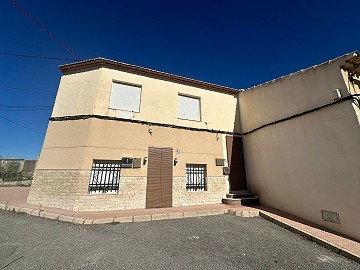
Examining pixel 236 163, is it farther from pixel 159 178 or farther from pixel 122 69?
pixel 122 69

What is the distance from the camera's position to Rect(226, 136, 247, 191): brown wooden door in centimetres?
931

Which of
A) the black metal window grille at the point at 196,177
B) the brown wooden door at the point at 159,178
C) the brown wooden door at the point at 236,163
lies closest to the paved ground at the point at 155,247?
the brown wooden door at the point at 159,178

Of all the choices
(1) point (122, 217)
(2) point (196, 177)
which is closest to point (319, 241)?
(2) point (196, 177)

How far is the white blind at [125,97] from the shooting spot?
322 inches

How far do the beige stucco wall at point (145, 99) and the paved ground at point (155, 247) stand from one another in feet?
15.3

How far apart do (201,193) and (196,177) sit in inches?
31.6

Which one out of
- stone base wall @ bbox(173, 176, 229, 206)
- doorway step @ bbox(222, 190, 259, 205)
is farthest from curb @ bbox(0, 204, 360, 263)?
stone base wall @ bbox(173, 176, 229, 206)

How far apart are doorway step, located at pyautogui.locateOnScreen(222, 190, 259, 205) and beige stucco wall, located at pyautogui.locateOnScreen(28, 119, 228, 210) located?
49 cm

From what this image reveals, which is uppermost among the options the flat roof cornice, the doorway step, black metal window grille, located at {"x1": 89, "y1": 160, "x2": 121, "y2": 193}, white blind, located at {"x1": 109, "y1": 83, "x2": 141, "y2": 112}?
the flat roof cornice

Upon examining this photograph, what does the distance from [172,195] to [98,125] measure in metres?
4.55

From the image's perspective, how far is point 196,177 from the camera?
28.8ft

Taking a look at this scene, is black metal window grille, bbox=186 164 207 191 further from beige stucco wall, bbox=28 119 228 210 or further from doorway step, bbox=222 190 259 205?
doorway step, bbox=222 190 259 205

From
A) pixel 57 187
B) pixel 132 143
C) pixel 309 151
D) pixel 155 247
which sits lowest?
pixel 155 247

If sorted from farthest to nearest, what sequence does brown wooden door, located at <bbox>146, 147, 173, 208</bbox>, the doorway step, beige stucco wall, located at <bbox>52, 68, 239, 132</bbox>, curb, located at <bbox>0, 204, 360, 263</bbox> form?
the doorway step, beige stucco wall, located at <bbox>52, 68, 239, 132</bbox>, brown wooden door, located at <bbox>146, 147, 173, 208</bbox>, curb, located at <bbox>0, 204, 360, 263</bbox>
